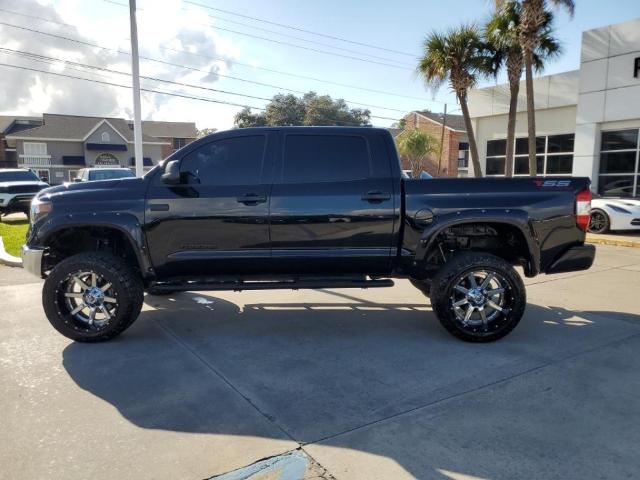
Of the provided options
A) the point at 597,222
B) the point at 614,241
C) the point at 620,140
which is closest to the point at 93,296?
the point at 614,241

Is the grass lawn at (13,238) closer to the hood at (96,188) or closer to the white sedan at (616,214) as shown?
the hood at (96,188)

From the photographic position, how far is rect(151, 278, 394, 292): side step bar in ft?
15.5

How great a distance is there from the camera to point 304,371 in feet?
13.2

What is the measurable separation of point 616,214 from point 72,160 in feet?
164

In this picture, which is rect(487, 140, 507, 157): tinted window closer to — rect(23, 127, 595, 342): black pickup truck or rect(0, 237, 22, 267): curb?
rect(23, 127, 595, 342): black pickup truck

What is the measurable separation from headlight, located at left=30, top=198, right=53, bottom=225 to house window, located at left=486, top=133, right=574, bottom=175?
17.4 meters

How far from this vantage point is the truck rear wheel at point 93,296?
4.63m

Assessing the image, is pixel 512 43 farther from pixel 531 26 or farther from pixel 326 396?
pixel 326 396

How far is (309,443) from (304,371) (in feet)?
3.54

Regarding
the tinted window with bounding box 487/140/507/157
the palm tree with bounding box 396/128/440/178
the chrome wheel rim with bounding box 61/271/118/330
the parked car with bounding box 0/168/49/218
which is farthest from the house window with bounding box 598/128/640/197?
the palm tree with bounding box 396/128/440/178

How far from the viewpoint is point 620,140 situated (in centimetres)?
1551

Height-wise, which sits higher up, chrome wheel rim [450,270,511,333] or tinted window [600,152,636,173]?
tinted window [600,152,636,173]

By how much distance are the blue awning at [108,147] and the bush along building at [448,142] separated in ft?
92.1

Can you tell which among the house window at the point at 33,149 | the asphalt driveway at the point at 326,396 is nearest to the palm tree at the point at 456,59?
the asphalt driveway at the point at 326,396
